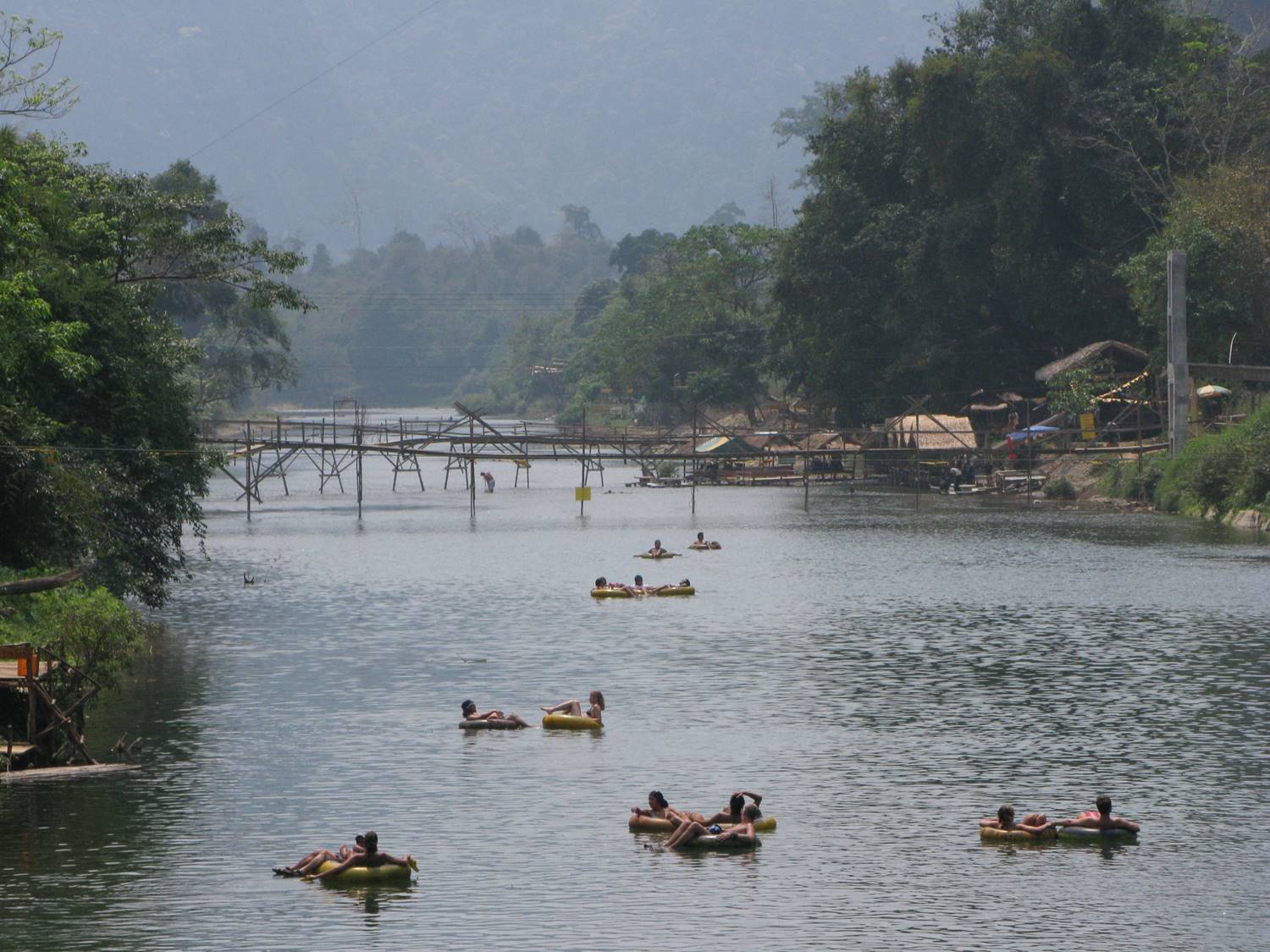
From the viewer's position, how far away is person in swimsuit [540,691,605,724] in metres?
35.9

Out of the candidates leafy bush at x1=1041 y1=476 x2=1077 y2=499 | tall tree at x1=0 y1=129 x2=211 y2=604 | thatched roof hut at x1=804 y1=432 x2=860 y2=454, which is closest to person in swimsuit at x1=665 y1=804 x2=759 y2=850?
tall tree at x1=0 y1=129 x2=211 y2=604

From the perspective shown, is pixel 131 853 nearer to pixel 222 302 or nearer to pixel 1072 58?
pixel 1072 58

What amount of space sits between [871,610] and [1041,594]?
6563 millimetres

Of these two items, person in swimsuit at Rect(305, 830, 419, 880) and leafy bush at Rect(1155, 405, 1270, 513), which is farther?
leafy bush at Rect(1155, 405, 1270, 513)

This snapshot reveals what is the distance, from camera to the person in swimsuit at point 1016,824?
2652cm

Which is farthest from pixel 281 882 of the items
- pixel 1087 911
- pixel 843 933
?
pixel 1087 911

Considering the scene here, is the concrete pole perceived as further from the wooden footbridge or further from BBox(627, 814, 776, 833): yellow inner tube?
BBox(627, 814, 776, 833): yellow inner tube

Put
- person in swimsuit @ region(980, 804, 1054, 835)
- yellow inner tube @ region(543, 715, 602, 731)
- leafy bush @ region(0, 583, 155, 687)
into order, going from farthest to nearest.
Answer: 1. leafy bush @ region(0, 583, 155, 687)
2. yellow inner tube @ region(543, 715, 602, 731)
3. person in swimsuit @ region(980, 804, 1054, 835)

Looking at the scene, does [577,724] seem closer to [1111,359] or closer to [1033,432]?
[1033,432]

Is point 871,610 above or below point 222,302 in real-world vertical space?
below

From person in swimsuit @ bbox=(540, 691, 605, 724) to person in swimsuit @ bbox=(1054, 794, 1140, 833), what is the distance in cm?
1203

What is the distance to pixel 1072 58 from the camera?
10081 centimetres

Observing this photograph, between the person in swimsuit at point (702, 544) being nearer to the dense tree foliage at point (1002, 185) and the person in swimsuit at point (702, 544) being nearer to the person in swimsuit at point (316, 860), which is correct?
the dense tree foliage at point (1002, 185)

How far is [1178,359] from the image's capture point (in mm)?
84000
